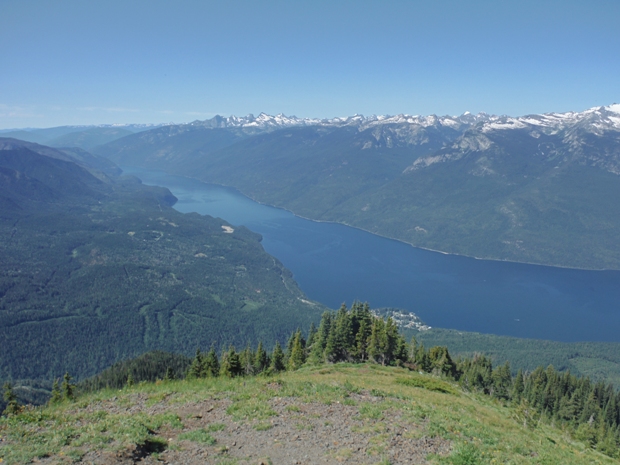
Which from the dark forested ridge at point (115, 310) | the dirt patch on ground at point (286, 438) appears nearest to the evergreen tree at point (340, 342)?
the dirt patch on ground at point (286, 438)

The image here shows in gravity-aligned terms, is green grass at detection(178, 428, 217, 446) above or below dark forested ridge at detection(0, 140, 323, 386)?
above

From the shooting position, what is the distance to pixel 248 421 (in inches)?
709

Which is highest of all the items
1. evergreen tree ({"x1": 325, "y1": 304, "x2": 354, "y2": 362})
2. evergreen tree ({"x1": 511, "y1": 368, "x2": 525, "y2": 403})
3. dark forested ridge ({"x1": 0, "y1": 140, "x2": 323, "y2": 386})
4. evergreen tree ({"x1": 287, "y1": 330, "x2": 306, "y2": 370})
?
evergreen tree ({"x1": 325, "y1": 304, "x2": 354, "y2": 362})

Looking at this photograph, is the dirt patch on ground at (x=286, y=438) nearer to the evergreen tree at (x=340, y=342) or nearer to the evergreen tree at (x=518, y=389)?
the evergreen tree at (x=340, y=342)

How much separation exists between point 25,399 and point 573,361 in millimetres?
141108

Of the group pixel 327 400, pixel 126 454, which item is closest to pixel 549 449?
pixel 327 400

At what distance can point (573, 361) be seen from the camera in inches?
4855

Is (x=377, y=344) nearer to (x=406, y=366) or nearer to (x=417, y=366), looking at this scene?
(x=406, y=366)

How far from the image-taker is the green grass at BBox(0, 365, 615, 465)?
48.5 ft

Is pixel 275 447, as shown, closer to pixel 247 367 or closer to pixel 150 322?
pixel 247 367

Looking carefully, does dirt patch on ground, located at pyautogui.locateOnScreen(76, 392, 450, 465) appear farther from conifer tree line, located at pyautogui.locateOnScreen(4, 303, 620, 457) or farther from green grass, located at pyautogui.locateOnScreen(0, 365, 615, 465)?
conifer tree line, located at pyautogui.locateOnScreen(4, 303, 620, 457)

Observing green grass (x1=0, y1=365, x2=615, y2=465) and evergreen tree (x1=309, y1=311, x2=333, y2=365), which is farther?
evergreen tree (x1=309, y1=311, x2=333, y2=365)

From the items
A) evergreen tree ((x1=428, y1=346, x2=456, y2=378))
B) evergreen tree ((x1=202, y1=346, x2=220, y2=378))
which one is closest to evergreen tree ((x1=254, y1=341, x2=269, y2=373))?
evergreen tree ((x1=202, y1=346, x2=220, y2=378))

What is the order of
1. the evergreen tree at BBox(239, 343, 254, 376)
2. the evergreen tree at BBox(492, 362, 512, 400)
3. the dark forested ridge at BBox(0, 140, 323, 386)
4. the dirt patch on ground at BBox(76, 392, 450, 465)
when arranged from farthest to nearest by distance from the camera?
1. the dark forested ridge at BBox(0, 140, 323, 386)
2. the evergreen tree at BBox(492, 362, 512, 400)
3. the evergreen tree at BBox(239, 343, 254, 376)
4. the dirt patch on ground at BBox(76, 392, 450, 465)
